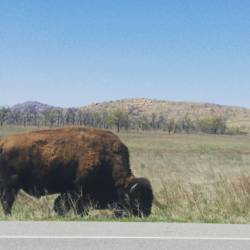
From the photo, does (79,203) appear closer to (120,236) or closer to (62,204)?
(62,204)

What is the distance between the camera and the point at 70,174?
11906mm

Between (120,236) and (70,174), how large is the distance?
359 centimetres

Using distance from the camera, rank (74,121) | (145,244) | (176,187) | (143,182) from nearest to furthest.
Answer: (145,244) < (143,182) < (176,187) < (74,121)

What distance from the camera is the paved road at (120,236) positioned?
25.8 ft

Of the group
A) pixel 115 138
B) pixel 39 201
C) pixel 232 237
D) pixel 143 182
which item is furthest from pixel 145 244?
pixel 39 201

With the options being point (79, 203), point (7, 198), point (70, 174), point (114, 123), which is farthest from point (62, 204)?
point (114, 123)

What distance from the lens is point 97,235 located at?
858 cm

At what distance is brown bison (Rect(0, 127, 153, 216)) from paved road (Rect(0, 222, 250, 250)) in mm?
1917

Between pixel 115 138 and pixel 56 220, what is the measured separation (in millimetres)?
2656

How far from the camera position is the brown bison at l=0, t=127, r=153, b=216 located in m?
11.7

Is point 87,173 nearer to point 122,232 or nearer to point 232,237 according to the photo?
point 122,232

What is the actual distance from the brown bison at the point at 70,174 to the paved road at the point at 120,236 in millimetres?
1917

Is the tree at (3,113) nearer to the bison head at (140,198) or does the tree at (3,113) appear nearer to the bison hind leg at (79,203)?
the bison hind leg at (79,203)

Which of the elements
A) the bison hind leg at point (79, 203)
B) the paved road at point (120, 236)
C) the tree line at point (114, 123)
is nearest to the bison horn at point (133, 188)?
the bison hind leg at point (79, 203)
